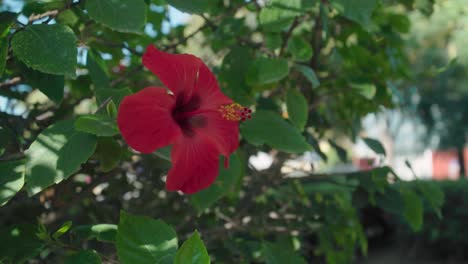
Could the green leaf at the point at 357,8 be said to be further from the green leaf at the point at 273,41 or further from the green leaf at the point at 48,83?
the green leaf at the point at 48,83

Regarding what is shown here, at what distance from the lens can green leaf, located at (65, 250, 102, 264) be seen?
0.93 meters

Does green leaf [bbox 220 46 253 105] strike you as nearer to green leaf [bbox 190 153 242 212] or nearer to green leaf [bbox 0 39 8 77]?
green leaf [bbox 190 153 242 212]

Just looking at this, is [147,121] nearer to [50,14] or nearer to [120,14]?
[120,14]

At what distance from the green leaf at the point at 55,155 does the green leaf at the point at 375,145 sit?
3.35 ft

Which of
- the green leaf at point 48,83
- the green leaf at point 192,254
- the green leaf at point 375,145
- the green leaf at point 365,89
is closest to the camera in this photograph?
the green leaf at point 192,254

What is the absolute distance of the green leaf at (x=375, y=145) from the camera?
1.68 meters

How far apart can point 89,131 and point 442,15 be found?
172 cm

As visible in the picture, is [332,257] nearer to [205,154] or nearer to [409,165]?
[409,165]

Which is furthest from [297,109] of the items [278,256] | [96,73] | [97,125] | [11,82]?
[11,82]

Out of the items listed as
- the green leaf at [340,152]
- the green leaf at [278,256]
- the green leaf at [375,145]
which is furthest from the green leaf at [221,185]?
the green leaf at [340,152]

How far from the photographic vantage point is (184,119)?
105 cm

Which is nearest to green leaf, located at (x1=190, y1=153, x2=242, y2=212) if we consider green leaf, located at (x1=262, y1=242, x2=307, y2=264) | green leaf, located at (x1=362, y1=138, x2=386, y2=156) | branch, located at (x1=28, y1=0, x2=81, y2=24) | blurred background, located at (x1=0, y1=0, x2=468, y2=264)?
blurred background, located at (x1=0, y1=0, x2=468, y2=264)

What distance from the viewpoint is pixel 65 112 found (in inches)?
63.6

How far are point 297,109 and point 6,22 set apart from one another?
0.67 metres
